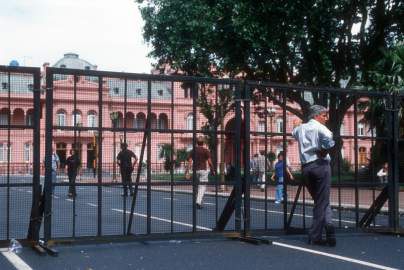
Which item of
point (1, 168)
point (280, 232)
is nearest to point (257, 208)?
point (280, 232)

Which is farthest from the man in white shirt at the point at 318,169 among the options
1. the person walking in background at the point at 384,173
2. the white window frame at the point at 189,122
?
the person walking in background at the point at 384,173

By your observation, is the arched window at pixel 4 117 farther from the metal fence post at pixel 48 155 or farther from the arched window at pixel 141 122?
the arched window at pixel 141 122

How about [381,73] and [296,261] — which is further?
[381,73]

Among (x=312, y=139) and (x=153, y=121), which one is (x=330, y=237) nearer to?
(x=312, y=139)

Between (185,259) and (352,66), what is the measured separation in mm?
25130

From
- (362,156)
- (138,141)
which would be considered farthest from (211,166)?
(362,156)

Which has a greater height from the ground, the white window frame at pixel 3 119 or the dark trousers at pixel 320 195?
the white window frame at pixel 3 119

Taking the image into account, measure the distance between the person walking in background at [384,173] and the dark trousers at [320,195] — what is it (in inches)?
92.8

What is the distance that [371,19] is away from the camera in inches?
1251

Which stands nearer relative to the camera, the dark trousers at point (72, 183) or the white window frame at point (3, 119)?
the white window frame at point (3, 119)

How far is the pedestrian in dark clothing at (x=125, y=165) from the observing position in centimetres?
912

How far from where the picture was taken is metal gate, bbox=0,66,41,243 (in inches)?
333

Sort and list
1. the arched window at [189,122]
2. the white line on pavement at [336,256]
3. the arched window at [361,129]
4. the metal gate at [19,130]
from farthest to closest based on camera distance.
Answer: the arched window at [361,129] < the arched window at [189,122] < the metal gate at [19,130] < the white line on pavement at [336,256]

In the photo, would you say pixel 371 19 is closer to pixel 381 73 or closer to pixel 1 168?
pixel 381 73
